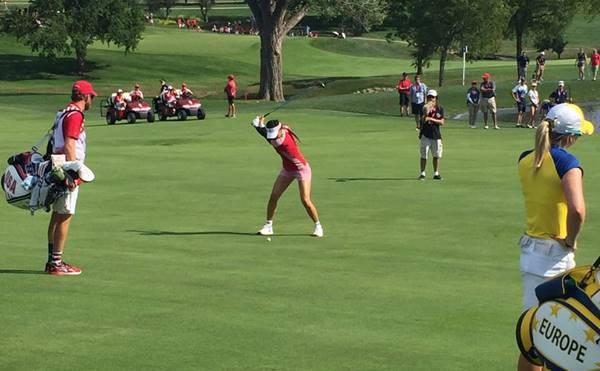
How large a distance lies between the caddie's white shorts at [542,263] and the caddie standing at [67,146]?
6435 millimetres

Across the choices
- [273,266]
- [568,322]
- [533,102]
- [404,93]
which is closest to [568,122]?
[568,322]

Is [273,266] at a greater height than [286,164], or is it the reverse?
[286,164]

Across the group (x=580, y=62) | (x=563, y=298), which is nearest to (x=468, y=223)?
(x=563, y=298)

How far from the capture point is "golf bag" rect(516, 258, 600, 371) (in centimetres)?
622

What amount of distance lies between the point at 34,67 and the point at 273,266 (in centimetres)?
7535

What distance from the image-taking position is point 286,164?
18047 millimetres

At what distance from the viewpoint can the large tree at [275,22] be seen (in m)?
65.1

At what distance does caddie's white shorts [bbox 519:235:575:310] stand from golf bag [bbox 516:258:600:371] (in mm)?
1112

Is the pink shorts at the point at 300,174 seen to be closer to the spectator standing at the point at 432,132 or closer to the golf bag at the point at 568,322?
the spectator standing at the point at 432,132

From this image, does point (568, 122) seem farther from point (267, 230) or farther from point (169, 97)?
point (169, 97)

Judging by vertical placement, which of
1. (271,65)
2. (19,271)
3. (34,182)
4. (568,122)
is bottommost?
(271,65)

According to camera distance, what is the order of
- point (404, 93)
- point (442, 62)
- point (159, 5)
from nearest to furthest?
point (404, 93)
point (442, 62)
point (159, 5)

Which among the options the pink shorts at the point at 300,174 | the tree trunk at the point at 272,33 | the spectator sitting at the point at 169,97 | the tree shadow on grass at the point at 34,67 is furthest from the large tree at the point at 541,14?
the pink shorts at the point at 300,174

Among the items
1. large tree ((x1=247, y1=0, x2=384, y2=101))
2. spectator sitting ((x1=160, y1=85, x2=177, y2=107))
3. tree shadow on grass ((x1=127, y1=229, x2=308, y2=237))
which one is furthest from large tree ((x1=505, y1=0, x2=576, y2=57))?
tree shadow on grass ((x1=127, y1=229, x2=308, y2=237))
